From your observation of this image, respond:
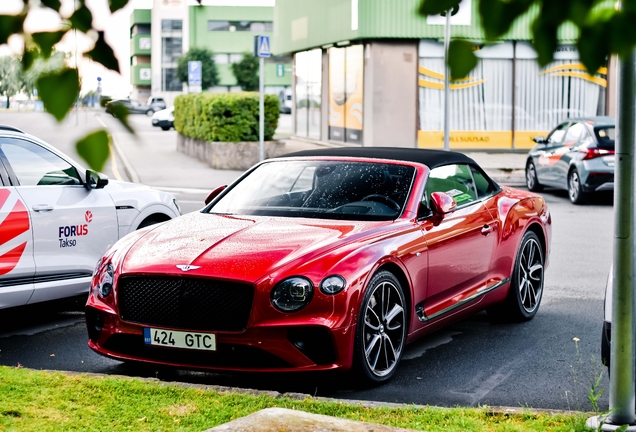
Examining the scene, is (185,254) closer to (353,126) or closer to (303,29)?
(353,126)

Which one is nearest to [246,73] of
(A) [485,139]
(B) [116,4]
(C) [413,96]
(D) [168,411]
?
(A) [485,139]

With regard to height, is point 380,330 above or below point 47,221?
below

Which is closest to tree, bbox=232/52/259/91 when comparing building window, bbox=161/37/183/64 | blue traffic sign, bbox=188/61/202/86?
building window, bbox=161/37/183/64

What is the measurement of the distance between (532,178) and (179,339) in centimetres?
1522

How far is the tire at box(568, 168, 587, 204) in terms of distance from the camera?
687 inches

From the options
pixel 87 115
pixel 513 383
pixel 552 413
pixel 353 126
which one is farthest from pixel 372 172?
pixel 353 126

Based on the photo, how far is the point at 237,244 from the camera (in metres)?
6.14

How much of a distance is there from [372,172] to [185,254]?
1.67 m

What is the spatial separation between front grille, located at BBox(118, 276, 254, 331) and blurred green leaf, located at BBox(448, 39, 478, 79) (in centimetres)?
377

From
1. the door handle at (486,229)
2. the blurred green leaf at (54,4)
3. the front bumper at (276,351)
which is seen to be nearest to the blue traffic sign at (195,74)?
the door handle at (486,229)

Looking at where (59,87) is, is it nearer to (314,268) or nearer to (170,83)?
(314,268)

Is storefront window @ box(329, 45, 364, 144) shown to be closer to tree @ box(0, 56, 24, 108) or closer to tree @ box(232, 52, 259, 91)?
tree @ box(0, 56, 24, 108)

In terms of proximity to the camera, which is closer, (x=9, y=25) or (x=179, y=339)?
(x=9, y=25)

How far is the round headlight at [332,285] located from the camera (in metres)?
5.71
